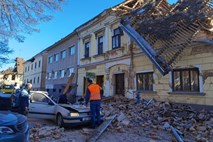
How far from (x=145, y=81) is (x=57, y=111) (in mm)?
6492

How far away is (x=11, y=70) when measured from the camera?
175ft

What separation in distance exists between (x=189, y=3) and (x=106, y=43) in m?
7.31

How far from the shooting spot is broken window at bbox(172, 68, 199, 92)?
937 cm

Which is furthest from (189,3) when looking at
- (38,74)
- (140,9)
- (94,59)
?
(38,74)

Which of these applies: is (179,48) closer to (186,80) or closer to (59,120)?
(186,80)

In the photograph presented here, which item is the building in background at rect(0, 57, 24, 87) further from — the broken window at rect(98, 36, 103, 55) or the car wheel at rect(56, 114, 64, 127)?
the car wheel at rect(56, 114, 64, 127)

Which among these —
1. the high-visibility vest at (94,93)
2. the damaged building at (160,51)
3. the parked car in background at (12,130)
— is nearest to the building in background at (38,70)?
the damaged building at (160,51)

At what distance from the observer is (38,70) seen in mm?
34000

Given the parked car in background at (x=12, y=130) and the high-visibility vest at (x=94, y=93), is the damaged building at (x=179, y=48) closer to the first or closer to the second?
the high-visibility vest at (x=94, y=93)

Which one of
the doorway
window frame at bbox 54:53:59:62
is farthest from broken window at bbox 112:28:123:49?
window frame at bbox 54:53:59:62

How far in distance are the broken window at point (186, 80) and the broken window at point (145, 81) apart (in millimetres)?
1655

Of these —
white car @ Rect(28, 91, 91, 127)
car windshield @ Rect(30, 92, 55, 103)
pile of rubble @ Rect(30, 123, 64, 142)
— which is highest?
car windshield @ Rect(30, 92, 55, 103)

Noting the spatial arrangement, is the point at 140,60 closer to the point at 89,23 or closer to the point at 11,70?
the point at 89,23

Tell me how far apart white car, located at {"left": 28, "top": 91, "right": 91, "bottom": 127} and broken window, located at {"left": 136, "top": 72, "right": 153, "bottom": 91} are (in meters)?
5.56
